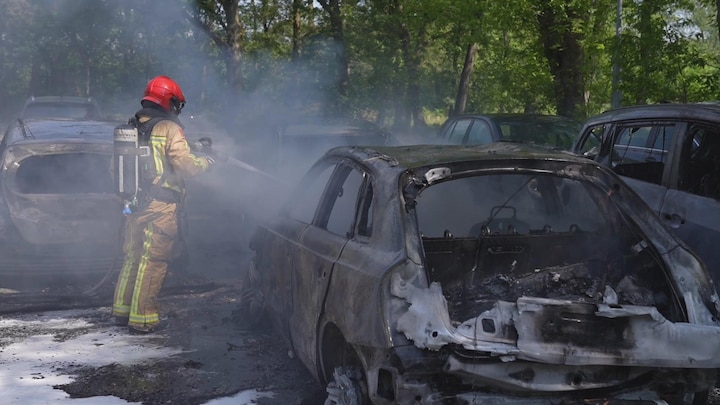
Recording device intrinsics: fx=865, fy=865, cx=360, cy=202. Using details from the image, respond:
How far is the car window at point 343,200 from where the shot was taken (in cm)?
475

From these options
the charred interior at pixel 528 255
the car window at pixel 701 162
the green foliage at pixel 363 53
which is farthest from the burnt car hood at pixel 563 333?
the green foliage at pixel 363 53

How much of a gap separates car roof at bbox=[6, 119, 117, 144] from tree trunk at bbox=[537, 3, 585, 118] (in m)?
8.50

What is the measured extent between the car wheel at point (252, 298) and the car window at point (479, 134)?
4.80m

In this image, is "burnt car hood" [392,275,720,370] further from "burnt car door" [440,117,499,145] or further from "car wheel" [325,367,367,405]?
"burnt car door" [440,117,499,145]

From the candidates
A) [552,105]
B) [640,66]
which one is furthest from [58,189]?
[552,105]

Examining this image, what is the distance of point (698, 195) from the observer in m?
5.83

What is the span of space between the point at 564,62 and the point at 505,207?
11335 mm

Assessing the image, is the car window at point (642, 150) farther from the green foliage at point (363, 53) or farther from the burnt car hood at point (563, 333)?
the green foliage at point (363, 53)

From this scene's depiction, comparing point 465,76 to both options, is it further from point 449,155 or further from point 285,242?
point 449,155

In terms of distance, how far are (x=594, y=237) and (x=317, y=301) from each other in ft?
5.12

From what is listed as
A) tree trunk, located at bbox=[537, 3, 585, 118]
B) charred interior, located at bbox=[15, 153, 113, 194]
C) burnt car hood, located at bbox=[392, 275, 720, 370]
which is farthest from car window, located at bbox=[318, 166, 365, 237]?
tree trunk, located at bbox=[537, 3, 585, 118]

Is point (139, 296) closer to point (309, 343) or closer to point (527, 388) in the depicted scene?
point (309, 343)

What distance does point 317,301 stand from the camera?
4.64 m

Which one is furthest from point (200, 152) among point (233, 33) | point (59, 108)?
point (233, 33)
